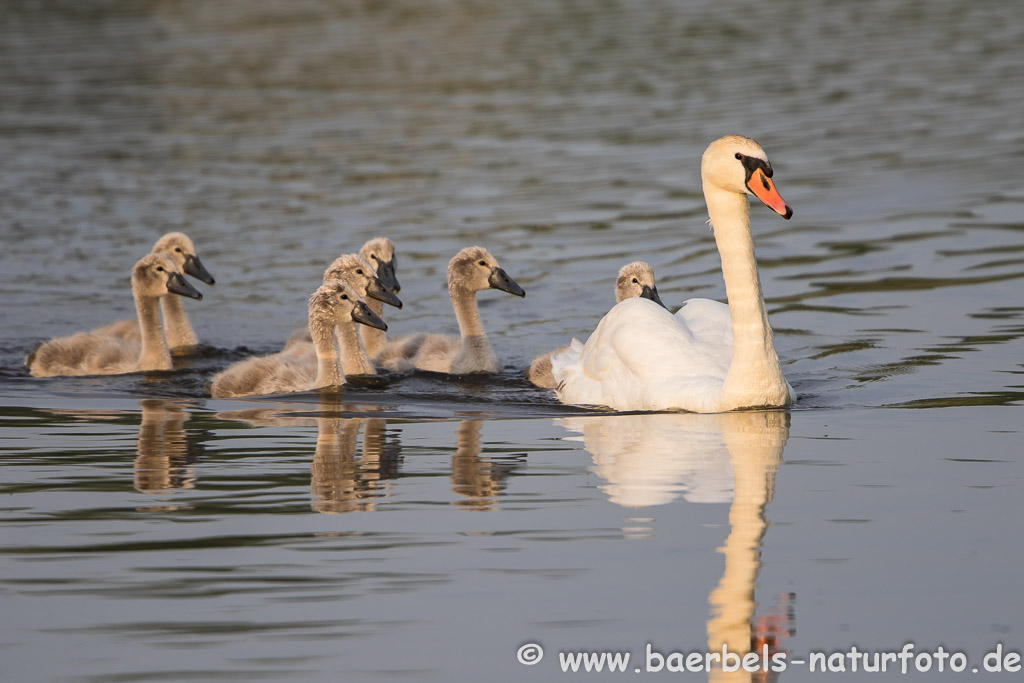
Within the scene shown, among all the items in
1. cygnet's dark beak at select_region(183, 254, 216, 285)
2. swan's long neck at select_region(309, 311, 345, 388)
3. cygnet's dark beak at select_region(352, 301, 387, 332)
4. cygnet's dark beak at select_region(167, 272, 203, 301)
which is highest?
cygnet's dark beak at select_region(183, 254, 216, 285)

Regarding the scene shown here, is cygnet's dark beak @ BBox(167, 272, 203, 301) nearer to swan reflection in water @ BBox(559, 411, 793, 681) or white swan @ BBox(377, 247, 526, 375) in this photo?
white swan @ BBox(377, 247, 526, 375)

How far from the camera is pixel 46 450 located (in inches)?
329

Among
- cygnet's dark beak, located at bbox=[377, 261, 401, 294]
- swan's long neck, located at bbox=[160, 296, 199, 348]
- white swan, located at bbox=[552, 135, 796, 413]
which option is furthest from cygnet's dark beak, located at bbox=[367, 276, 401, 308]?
swan's long neck, located at bbox=[160, 296, 199, 348]

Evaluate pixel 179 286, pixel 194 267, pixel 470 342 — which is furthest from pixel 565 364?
pixel 194 267

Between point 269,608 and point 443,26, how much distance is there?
35289 millimetres

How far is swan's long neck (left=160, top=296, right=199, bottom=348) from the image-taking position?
13.0 metres

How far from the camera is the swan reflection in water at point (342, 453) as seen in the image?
7.09 meters

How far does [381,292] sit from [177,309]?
226 cm

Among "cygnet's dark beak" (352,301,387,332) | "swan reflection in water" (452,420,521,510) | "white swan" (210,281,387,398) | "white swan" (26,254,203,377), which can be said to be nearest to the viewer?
"swan reflection in water" (452,420,521,510)

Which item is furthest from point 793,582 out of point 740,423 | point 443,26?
point 443,26

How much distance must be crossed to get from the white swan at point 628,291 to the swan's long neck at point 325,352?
1.37 metres

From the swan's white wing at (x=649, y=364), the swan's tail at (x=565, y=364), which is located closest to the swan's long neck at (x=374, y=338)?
the swan's tail at (x=565, y=364)

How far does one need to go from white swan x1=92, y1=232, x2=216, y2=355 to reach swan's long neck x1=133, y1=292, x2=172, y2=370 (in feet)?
2.88

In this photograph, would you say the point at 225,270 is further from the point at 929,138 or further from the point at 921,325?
the point at 929,138
